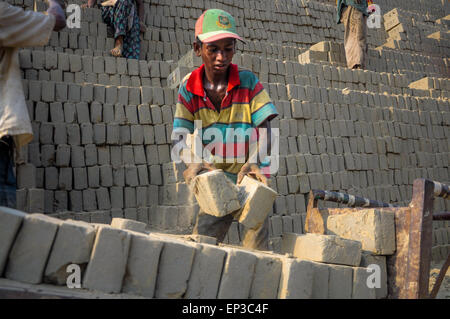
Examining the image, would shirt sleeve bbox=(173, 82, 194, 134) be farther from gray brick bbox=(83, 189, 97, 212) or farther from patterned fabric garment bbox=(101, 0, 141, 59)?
patterned fabric garment bbox=(101, 0, 141, 59)

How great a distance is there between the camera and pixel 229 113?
9.37ft

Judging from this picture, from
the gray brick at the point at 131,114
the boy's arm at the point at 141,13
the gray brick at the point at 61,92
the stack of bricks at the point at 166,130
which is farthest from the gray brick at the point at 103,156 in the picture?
the boy's arm at the point at 141,13

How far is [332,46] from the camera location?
350 inches

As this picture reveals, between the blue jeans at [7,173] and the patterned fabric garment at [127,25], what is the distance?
497 centimetres

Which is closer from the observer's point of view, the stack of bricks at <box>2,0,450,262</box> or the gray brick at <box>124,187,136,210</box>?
the stack of bricks at <box>2,0,450,262</box>

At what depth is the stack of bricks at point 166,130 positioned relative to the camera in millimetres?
4797

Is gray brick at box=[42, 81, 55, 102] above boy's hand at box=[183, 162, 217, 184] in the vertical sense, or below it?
above

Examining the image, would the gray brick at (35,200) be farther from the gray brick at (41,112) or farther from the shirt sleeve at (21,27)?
the shirt sleeve at (21,27)

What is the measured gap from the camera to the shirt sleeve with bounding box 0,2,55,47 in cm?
254

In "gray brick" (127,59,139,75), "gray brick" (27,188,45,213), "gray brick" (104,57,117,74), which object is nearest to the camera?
"gray brick" (27,188,45,213)

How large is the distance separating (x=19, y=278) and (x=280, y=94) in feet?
15.5

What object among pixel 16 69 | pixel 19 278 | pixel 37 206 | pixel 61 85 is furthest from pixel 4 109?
pixel 61 85

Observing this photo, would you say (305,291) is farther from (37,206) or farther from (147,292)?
(37,206)

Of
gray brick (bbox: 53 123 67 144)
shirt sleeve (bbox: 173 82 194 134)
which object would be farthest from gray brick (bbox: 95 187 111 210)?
shirt sleeve (bbox: 173 82 194 134)
